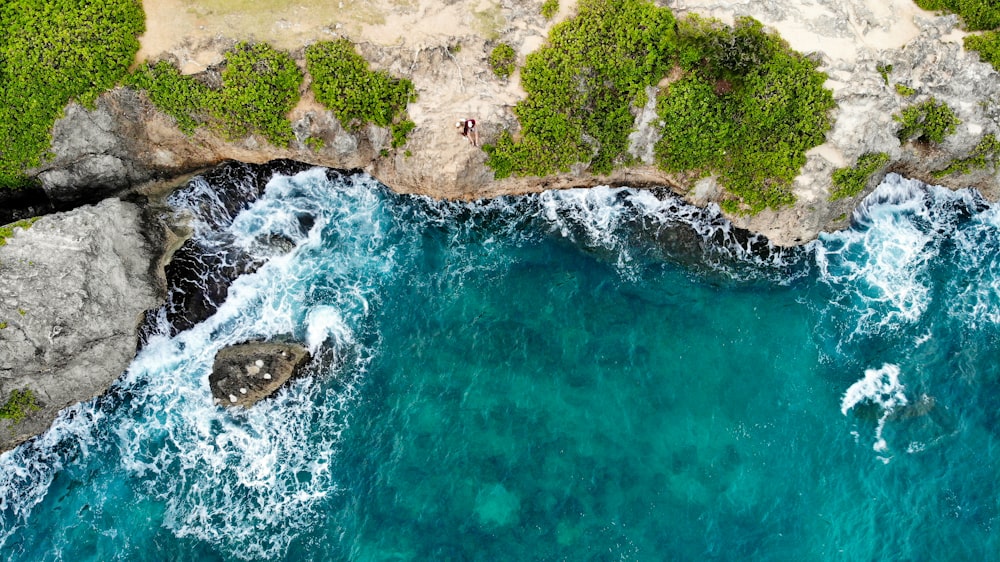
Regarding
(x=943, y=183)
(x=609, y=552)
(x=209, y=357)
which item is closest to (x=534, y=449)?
(x=609, y=552)

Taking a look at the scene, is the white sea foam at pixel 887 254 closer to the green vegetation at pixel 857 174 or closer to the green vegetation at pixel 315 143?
the green vegetation at pixel 857 174

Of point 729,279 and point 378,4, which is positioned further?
point 729,279

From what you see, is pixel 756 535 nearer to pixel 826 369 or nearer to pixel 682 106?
pixel 826 369

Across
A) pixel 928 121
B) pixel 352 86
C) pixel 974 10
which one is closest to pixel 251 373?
pixel 352 86

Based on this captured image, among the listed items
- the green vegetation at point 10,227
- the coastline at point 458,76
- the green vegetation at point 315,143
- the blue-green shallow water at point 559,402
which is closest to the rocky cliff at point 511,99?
the coastline at point 458,76

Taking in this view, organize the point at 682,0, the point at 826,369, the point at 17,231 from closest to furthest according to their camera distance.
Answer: the point at 17,231 → the point at 682,0 → the point at 826,369

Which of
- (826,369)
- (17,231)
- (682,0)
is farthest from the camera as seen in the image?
(826,369)

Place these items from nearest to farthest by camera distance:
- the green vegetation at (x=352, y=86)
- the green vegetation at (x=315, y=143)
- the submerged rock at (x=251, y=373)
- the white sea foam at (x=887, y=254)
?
the green vegetation at (x=352, y=86)
the green vegetation at (x=315, y=143)
the submerged rock at (x=251, y=373)
the white sea foam at (x=887, y=254)
